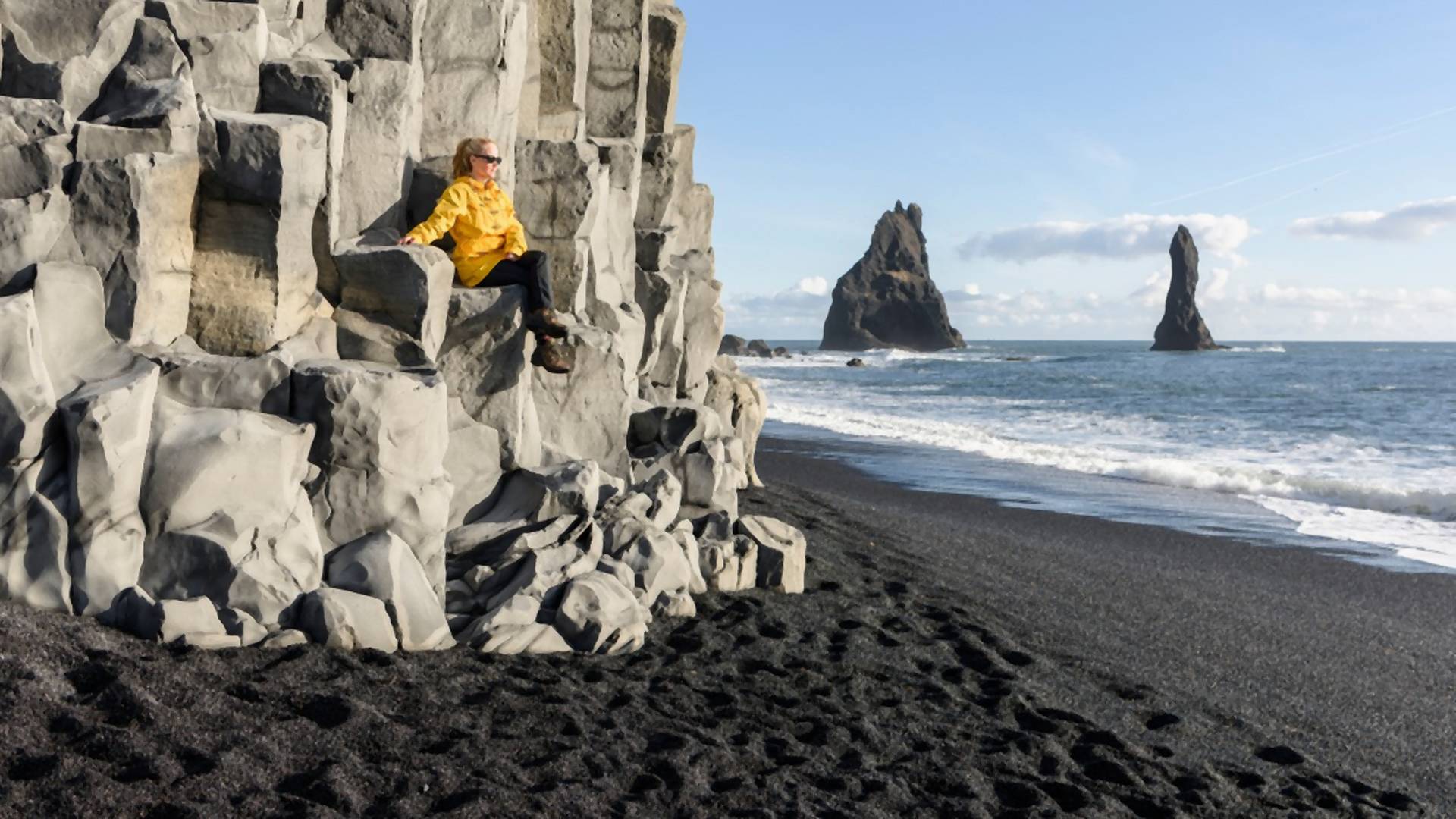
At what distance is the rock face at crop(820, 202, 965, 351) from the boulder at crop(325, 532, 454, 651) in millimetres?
90888

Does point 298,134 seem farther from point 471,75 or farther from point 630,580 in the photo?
point 630,580

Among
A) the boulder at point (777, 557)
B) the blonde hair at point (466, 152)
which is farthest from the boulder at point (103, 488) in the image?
the boulder at point (777, 557)

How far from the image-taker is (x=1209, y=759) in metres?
5.30

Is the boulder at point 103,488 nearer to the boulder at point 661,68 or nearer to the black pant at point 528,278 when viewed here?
the black pant at point 528,278

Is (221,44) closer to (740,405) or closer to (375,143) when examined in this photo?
(375,143)

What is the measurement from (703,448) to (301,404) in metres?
3.47

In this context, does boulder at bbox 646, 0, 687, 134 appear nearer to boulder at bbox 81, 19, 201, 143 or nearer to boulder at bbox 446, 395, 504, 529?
boulder at bbox 446, 395, 504, 529

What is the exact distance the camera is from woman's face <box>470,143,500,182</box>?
728 centimetres

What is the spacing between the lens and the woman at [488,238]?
287 inches

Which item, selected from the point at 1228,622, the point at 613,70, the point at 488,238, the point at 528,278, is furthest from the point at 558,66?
the point at 1228,622

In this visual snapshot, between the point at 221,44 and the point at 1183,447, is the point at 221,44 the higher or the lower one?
the higher one

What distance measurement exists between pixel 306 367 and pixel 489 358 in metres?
1.48

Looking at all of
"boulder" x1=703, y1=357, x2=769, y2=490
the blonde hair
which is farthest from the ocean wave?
the blonde hair

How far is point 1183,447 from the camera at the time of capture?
2106 centimetres
